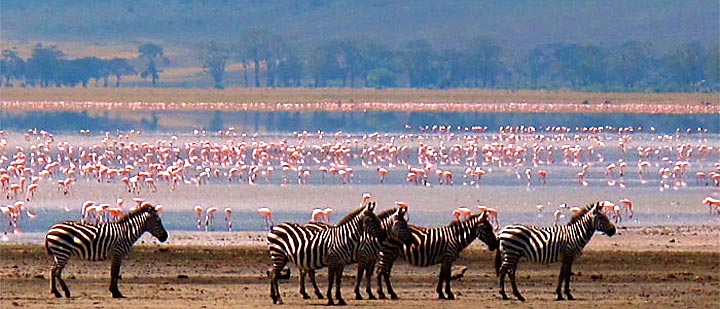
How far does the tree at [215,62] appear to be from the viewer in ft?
415

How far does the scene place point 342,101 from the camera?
90.6m

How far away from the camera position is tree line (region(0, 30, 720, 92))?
374 ft

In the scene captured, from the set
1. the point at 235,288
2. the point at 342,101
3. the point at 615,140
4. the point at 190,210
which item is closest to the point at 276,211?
the point at 190,210

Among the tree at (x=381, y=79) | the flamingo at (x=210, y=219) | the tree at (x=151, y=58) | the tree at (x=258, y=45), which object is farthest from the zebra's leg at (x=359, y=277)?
the tree at (x=258, y=45)

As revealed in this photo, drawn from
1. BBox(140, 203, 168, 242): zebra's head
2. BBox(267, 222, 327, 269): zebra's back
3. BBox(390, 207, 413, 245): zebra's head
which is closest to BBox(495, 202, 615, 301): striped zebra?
A: BBox(390, 207, 413, 245): zebra's head

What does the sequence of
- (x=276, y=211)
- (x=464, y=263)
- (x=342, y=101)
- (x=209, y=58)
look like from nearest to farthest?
(x=464, y=263), (x=276, y=211), (x=342, y=101), (x=209, y=58)

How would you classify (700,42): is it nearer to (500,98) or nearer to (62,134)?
(500,98)

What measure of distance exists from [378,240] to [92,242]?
2.33 m

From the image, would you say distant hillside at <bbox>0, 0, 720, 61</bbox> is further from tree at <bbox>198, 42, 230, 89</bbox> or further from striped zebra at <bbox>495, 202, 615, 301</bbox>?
striped zebra at <bbox>495, 202, 615, 301</bbox>

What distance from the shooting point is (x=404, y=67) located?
125 m

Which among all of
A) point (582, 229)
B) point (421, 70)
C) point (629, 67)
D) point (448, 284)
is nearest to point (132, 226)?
point (448, 284)

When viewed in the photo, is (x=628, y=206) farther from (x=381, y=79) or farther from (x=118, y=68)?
(x=118, y=68)

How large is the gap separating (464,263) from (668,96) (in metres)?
80.3

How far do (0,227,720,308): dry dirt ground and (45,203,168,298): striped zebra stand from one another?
0.22m
